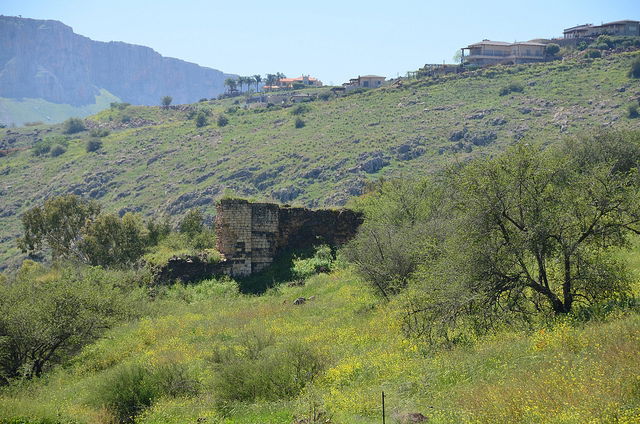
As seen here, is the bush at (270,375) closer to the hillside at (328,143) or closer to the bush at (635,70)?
the hillside at (328,143)

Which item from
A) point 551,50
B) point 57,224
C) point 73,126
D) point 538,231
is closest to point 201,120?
point 73,126

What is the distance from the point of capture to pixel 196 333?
688 inches

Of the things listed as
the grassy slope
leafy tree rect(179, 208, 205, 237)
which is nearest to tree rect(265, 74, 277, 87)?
leafy tree rect(179, 208, 205, 237)

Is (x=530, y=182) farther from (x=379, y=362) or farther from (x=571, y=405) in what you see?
(x=571, y=405)

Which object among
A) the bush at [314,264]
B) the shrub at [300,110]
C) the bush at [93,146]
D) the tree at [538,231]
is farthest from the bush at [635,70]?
the bush at [93,146]

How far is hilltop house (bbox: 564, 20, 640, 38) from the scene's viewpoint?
98869 mm

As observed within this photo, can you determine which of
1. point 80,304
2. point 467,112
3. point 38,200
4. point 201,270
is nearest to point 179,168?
point 38,200

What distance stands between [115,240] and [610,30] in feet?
307

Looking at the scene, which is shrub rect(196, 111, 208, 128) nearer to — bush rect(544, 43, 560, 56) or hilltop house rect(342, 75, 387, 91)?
hilltop house rect(342, 75, 387, 91)

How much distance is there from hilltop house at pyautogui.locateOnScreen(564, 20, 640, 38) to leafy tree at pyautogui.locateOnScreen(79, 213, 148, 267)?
89.6 m

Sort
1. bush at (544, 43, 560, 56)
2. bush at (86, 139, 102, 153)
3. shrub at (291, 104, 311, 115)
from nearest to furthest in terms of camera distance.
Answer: shrub at (291, 104, 311, 115) < bush at (86, 139, 102, 153) < bush at (544, 43, 560, 56)

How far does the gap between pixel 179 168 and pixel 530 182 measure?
71274mm

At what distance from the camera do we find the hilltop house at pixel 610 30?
9887 centimetres

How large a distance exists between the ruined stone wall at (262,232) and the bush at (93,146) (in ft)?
246
